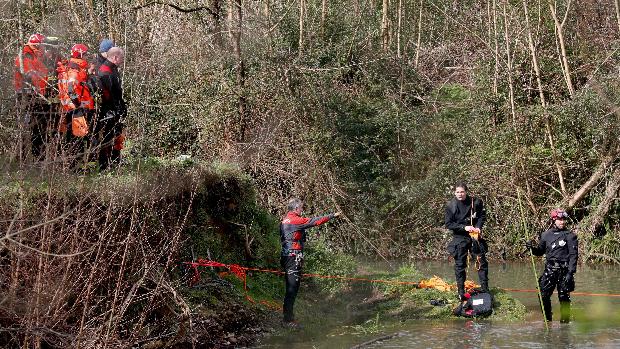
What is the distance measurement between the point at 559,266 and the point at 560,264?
1.3 inches

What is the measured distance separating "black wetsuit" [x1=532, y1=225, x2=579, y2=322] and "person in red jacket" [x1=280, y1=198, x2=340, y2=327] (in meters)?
3.36

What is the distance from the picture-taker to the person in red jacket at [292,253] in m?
14.1

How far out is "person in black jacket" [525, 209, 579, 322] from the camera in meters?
14.4

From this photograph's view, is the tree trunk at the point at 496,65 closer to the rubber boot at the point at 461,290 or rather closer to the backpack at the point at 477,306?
the rubber boot at the point at 461,290

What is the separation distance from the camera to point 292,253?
46.5 feet

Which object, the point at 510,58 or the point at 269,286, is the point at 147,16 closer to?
the point at 510,58

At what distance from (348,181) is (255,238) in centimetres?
878

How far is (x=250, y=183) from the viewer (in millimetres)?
16188

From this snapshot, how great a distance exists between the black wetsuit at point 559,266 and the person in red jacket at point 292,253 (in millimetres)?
3356

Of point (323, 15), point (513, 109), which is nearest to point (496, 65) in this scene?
point (513, 109)

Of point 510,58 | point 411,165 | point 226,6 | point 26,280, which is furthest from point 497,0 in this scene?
point 26,280

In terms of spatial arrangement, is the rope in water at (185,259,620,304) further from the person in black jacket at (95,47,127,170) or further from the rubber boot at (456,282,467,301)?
the person in black jacket at (95,47,127,170)

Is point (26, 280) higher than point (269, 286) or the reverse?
higher

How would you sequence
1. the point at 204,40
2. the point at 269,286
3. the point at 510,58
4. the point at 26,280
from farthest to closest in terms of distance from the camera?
1. the point at 510,58
2. the point at 204,40
3. the point at 269,286
4. the point at 26,280
